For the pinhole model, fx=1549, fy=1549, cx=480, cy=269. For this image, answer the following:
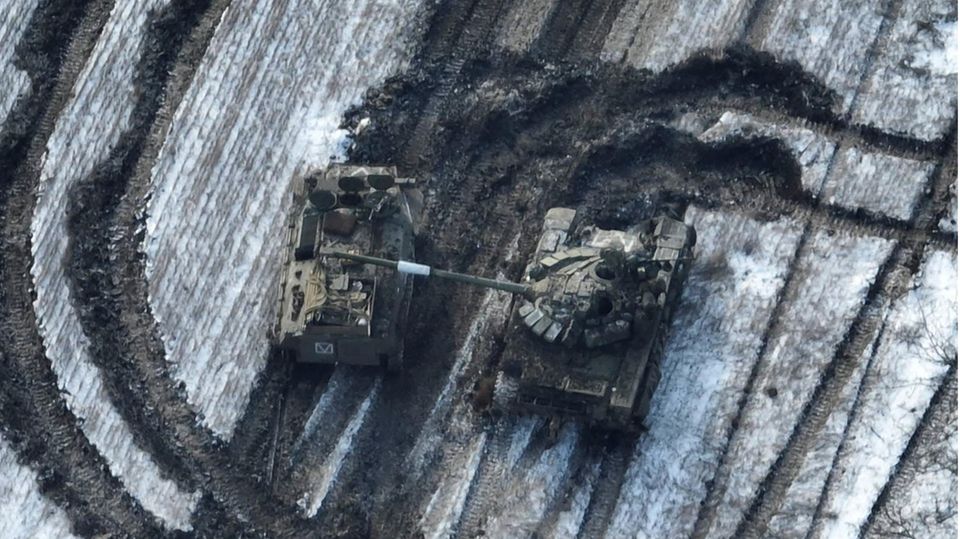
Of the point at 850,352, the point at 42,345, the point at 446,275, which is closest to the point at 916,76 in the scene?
the point at 850,352

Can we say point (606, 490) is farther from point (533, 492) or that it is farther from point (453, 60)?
point (453, 60)

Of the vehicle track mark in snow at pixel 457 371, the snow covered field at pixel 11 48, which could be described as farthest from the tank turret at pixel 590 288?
the snow covered field at pixel 11 48

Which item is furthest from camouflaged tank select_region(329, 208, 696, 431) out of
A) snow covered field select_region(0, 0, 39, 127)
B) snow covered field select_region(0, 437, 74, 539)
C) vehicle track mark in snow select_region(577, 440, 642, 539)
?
snow covered field select_region(0, 0, 39, 127)

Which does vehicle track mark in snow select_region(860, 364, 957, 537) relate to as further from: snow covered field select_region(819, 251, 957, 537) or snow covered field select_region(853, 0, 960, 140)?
snow covered field select_region(853, 0, 960, 140)

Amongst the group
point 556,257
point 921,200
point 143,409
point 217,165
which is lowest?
point 143,409

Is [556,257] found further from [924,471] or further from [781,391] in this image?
[924,471]

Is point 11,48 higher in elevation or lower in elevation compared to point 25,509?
higher

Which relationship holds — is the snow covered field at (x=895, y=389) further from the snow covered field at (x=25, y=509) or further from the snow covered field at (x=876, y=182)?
the snow covered field at (x=25, y=509)

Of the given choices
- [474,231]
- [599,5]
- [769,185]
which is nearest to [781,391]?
[769,185]

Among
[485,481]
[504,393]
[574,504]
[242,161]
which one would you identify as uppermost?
[242,161]
